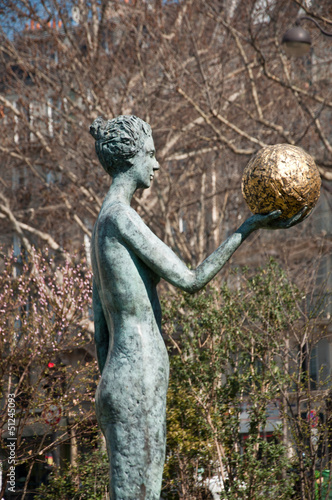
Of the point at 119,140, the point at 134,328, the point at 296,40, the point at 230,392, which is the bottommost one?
the point at 134,328

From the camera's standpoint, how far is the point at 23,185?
2450 centimetres

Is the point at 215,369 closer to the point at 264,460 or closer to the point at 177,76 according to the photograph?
the point at 264,460

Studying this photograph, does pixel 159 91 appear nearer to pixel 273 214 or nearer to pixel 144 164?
pixel 144 164

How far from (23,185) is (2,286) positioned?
35.7 ft

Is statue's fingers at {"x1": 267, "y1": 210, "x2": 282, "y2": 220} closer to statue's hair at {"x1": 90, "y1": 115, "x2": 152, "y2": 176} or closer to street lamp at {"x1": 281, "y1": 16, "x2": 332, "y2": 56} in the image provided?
statue's hair at {"x1": 90, "y1": 115, "x2": 152, "y2": 176}

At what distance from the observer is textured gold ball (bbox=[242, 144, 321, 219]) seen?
423cm

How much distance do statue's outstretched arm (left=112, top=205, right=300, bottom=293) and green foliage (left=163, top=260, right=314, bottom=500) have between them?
20.6 ft

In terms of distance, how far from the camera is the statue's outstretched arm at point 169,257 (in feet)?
13.4

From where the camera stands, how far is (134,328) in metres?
4.09

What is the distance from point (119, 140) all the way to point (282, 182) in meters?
0.85

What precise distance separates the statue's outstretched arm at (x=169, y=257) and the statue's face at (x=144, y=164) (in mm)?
A: 331

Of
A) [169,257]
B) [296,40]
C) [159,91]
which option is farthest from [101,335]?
[159,91]

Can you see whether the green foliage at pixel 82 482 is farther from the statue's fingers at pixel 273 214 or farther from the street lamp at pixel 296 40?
the statue's fingers at pixel 273 214

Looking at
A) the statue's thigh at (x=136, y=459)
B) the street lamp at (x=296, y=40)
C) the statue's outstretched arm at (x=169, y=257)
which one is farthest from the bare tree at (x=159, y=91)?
the statue's thigh at (x=136, y=459)
